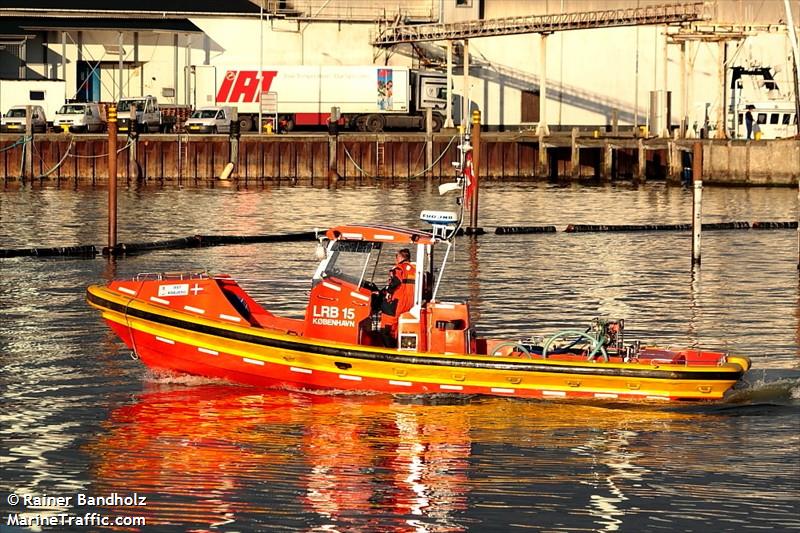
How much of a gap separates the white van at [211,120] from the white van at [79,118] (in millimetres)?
3967

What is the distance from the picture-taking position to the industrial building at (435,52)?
7281 centimetres

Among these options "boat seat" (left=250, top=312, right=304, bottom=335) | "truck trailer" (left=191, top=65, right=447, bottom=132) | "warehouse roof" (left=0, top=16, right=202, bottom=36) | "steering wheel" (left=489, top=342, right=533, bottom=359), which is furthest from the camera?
"warehouse roof" (left=0, top=16, right=202, bottom=36)

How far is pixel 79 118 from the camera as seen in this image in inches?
2635

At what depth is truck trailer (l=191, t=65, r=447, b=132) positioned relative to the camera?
72.3 m

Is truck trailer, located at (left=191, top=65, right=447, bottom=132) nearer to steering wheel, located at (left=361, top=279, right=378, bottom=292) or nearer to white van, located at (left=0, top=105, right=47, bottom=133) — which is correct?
white van, located at (left=0, top=105, right=47, bottom=133)

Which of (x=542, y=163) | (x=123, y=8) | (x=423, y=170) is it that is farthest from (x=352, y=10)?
(x=542, y=163)

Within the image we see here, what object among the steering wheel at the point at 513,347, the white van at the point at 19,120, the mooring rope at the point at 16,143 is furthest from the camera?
the white van at the point at 19,120

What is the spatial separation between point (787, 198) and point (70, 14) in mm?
35019

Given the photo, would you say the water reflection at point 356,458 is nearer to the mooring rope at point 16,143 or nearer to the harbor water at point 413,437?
the harbor water at point 413,437

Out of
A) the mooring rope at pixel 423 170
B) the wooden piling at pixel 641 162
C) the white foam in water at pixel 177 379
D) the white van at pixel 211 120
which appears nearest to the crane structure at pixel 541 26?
the mooring rope at pixel 423 170

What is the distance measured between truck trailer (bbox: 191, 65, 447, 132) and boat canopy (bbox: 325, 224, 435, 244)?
5169 cm

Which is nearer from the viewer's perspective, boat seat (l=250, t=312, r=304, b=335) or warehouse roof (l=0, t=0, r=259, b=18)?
boat seat (l=250, t=312, r=304, b=335)

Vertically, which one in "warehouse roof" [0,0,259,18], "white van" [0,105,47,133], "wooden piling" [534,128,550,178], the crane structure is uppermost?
"warehouse roof" [0,0,259,18]

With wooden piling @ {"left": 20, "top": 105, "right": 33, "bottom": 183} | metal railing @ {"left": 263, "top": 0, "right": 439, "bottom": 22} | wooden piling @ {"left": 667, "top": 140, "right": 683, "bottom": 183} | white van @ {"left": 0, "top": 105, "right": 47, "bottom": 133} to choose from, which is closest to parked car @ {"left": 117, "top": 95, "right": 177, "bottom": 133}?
white van @ {"left": 0, "top": 105, "right": 47, "bottom": 133}
